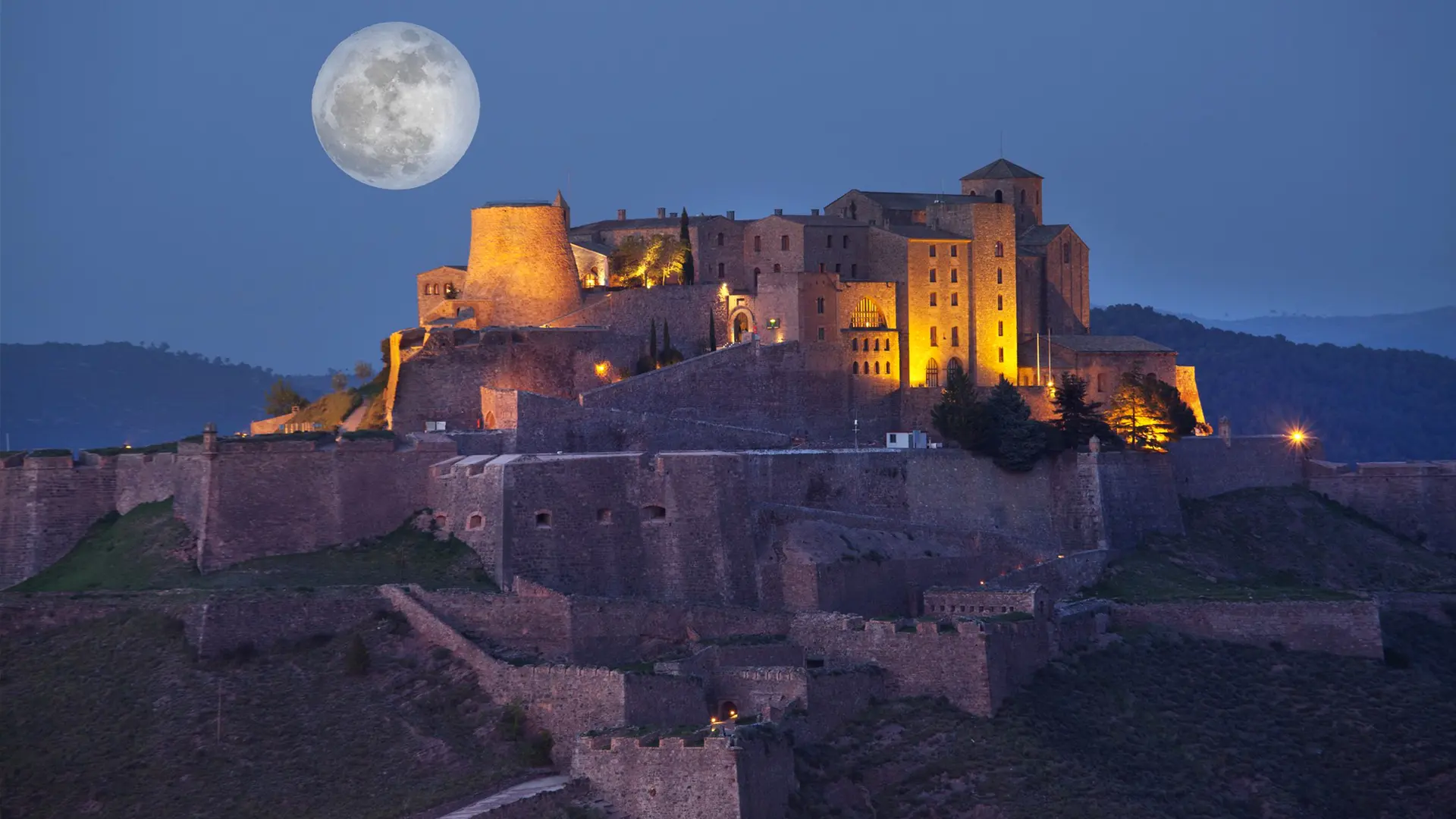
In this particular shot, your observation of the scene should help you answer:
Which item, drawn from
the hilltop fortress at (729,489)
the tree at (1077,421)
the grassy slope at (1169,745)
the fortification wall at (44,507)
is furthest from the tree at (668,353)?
the grassy slope at (1169,745)

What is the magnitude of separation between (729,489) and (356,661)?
11807mm

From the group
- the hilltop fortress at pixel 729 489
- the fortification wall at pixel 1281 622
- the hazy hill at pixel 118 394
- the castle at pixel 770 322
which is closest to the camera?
the hilltop fortress at pixel 729 489

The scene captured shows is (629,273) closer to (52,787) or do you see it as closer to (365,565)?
(365,565)

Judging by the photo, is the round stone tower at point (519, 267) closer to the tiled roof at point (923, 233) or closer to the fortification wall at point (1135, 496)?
the tiled roof at point (923, 233)

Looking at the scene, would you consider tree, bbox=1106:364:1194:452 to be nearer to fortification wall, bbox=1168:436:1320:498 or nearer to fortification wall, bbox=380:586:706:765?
fortification wall, bbox=1168:436:1320:498

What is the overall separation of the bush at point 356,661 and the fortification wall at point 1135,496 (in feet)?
76.2

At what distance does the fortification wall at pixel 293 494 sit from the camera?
5206 centimetres

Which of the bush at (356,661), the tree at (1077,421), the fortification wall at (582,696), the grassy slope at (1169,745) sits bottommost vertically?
the grassy slope at (1169,745)

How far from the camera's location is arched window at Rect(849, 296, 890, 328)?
67562 mm

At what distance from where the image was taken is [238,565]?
2026 inches

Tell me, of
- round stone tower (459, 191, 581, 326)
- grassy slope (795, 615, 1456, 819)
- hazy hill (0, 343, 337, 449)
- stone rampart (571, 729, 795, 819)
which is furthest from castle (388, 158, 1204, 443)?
hazy hill (0, 343, 337, 449)

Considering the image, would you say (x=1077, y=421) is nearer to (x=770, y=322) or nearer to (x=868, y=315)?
(x=868, y=315)

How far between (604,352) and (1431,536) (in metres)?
25.3

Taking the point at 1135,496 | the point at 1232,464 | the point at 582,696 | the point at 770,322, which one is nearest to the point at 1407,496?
the point at 1232,464
